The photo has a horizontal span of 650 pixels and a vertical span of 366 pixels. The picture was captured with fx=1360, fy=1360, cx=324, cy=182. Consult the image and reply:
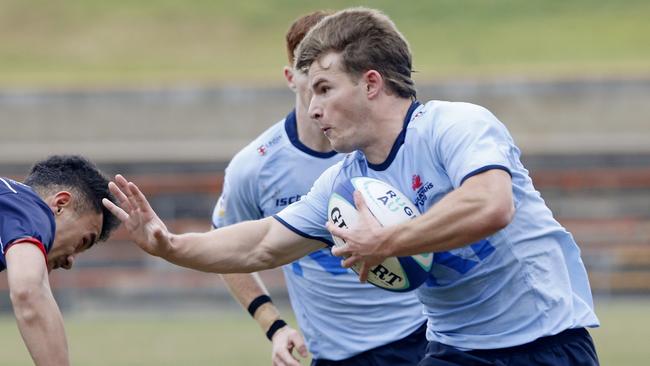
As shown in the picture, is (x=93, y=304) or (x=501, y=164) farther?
(x=93, y=304)

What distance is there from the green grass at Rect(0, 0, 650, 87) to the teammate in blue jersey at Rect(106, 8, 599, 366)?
2129 cm

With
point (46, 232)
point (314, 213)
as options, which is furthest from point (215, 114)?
point (46, 232)

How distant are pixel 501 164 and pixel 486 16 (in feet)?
95.8

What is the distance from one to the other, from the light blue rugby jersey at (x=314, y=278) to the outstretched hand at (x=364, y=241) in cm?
155

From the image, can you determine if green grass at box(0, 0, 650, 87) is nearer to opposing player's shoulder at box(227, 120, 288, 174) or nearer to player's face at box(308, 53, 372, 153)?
opposing player's shoulder at box(227, 120, 288, 174)

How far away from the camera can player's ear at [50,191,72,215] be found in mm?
5617

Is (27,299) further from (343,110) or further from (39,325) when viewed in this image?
(343,110)

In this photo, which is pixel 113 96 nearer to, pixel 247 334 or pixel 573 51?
pixel 247 334

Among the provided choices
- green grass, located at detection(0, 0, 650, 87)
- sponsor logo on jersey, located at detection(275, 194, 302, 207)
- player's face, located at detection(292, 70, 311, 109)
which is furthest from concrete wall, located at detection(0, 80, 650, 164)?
player's face, located at detection(292, 70, 311, 109)

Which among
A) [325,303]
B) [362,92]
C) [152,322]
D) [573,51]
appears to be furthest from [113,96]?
[362,92]

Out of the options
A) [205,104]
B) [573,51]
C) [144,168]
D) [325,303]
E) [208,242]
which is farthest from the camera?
Answer: [573,51]

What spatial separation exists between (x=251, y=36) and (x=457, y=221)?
2842 cm

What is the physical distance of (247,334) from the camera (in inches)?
601

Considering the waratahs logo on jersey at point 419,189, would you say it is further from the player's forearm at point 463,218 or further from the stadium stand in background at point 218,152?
the stadium stand in background at point 218,152
